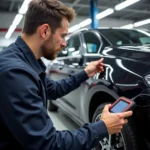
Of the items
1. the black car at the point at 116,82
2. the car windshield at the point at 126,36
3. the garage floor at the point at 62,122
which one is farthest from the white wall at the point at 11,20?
the black car at the point at 116,82

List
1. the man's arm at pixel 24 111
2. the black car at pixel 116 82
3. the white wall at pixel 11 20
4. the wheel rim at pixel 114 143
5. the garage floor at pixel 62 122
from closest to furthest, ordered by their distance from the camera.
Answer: the man's arm at pixel 24 111, the black car at pixel 116 82, the wheel rim at pixel 114 143, the garage floor at pixel 62 122, the white wall at pixel 11 20

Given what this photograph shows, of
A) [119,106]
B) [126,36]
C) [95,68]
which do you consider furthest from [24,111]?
[126,36]

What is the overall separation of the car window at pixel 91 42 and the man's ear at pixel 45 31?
117 cm

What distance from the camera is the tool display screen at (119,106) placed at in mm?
1209

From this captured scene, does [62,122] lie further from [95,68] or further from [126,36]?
[95,68]

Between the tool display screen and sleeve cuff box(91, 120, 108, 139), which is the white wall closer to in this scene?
the tool display screen

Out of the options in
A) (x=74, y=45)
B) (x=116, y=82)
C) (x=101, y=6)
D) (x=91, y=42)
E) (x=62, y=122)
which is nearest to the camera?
(x=116, y=82)

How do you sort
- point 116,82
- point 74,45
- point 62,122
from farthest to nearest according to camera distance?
point 62,122, point 74,45, point 116,82

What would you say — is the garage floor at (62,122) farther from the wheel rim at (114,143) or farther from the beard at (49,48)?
the beard at (49,48)

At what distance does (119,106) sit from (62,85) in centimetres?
72

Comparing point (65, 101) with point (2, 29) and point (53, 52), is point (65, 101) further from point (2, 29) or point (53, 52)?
point (2, 29)

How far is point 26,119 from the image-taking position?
922 mm

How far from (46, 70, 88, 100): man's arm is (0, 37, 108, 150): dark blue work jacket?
70cm

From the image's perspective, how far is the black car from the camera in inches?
53.2
